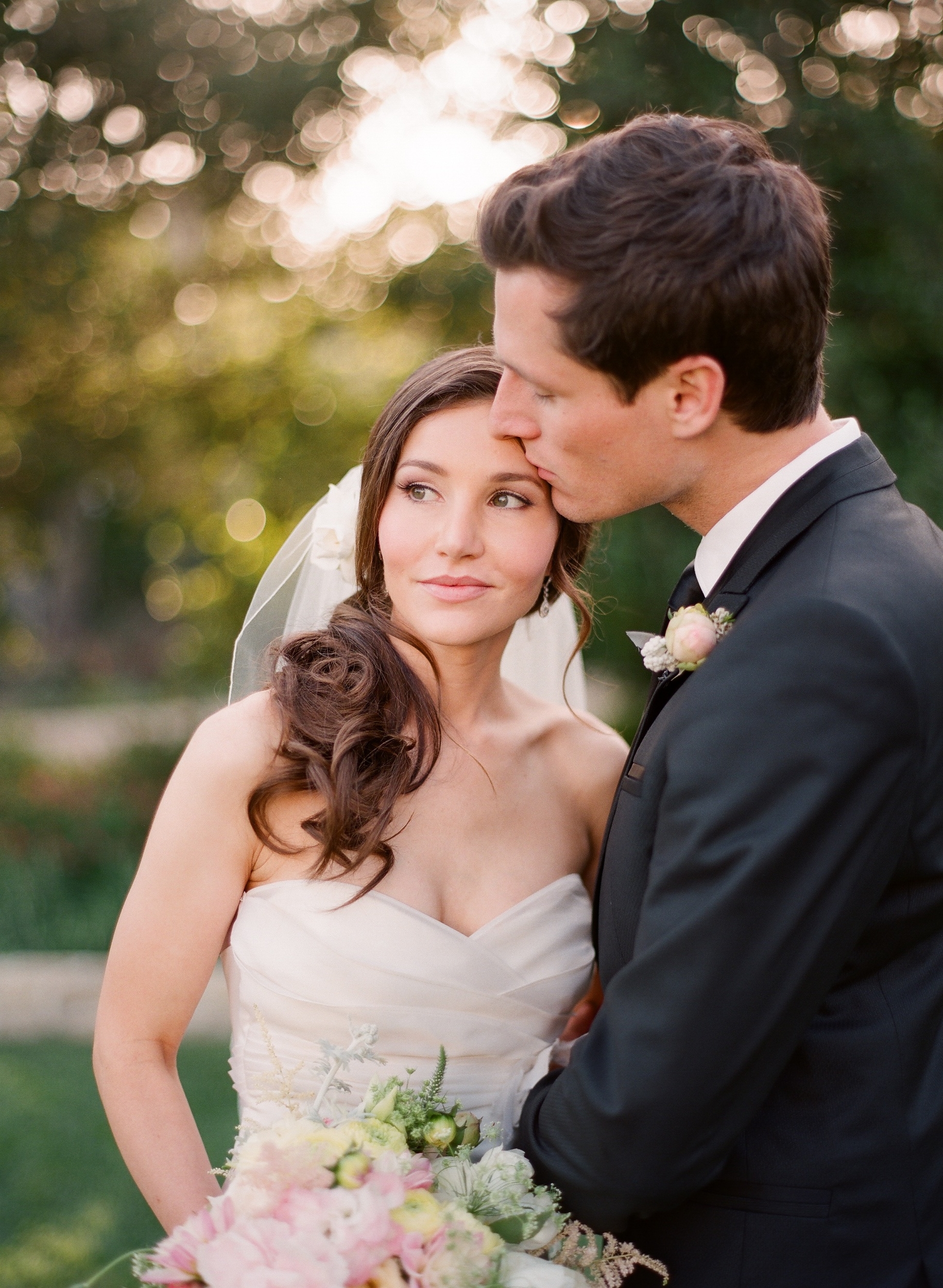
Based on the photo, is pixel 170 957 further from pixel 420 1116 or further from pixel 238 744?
pixel 420 1116

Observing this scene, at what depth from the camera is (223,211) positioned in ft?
28.3

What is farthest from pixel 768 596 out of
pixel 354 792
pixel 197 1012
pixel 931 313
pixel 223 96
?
pixel 223 96

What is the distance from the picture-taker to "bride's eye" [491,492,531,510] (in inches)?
109

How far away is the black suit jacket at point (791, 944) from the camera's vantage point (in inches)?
70.6

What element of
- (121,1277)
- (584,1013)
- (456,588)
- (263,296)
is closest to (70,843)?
(121,1277)

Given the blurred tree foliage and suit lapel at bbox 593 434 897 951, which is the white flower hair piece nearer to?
suit lapel at bbox 593 434 897 951

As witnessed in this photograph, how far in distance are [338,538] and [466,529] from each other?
0.57 metres

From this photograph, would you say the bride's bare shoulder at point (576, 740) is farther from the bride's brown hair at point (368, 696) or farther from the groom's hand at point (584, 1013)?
the groom's hand at point (584, 1013)

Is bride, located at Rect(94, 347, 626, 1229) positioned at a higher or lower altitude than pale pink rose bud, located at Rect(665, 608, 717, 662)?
lower

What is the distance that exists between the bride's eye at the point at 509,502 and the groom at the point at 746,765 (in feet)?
1.16

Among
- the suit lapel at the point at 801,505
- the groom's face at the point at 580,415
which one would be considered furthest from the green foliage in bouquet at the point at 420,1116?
the groom's face at the point at 580,415

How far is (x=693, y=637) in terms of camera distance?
212 cm

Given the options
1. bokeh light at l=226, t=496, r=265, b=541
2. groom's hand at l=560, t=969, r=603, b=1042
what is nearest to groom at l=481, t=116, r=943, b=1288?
groom's hand at l=560, t=969, r=603, b=1042

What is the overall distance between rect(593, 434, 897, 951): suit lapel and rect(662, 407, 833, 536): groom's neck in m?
0.10
